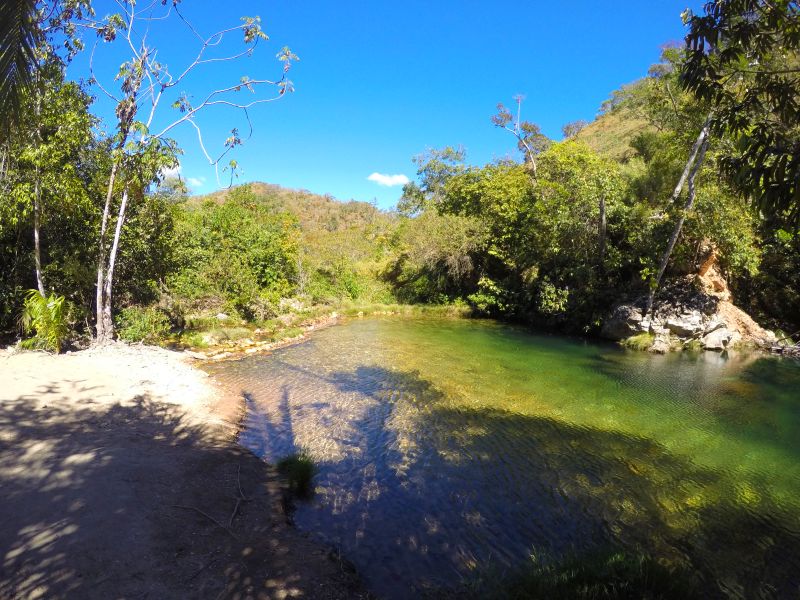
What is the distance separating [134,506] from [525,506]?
531cm

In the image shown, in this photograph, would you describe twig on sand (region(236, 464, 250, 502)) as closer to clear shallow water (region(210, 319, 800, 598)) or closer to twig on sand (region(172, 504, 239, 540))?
twig on sand (region(172, 504, 239, 540))

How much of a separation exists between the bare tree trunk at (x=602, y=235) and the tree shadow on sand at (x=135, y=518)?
1894 cm

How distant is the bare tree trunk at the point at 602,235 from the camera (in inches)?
783

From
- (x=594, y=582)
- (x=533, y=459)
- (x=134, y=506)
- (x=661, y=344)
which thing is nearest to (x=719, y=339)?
(x=661, y=344)

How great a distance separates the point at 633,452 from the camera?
8297mm

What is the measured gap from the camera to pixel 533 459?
25.9 ft

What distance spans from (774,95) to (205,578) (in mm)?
7280

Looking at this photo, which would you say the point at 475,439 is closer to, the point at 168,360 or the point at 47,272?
the point at 168,360

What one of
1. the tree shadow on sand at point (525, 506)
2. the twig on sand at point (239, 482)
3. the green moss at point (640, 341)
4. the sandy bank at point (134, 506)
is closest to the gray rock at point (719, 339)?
the green moss at point (640, 341)

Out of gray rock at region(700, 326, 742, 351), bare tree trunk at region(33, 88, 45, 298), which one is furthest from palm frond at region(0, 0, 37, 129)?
gray rock at region(700, 326, 742, 351)

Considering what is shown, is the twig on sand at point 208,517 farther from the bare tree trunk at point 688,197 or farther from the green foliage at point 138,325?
the bare tree trunk at point 688,197

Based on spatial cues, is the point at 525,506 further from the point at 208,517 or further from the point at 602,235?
the point at 602,235

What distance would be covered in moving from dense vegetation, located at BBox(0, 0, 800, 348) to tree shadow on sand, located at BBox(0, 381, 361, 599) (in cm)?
440

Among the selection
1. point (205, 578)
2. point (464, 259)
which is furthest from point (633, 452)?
point (464, 259)
